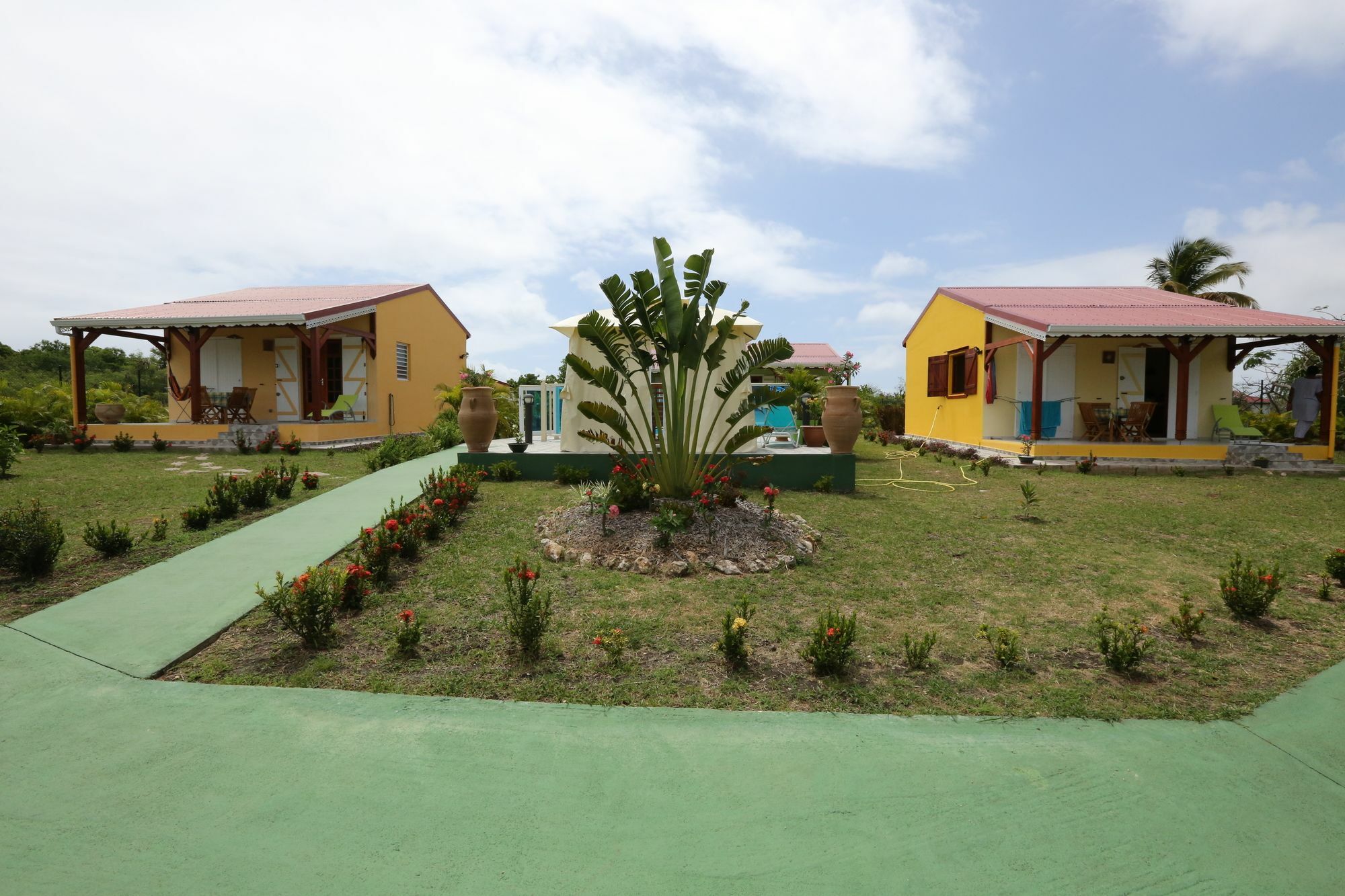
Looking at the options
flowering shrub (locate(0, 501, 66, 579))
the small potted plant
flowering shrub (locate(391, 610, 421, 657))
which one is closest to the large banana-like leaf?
flowering shrub (locate(391, 610, 421, 657))

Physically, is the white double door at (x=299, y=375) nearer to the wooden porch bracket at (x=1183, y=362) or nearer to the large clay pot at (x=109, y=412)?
the large clay pot at (x=109, y=412)

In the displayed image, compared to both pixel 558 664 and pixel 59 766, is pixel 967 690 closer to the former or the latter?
pixel 558 664

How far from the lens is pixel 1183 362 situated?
14461 mm

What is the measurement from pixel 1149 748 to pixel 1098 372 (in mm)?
15624

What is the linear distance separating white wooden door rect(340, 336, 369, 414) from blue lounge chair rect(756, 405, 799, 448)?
1097 cm

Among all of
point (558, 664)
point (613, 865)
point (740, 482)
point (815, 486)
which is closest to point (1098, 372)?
point (815, 486)

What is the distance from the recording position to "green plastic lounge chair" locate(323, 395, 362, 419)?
16.9 metres

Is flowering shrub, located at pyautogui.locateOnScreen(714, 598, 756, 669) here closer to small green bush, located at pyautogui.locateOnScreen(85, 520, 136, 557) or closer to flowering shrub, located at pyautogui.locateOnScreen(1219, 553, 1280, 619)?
flowering shrub, located at pyautogui.locateOnScreen(1219, 553, 1280, 619)

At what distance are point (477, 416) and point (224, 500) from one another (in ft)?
11.7

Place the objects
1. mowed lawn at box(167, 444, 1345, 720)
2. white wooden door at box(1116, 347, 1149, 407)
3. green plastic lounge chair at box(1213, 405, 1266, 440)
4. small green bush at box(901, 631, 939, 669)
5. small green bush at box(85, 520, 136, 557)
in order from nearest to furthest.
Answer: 1. mowed lawn at box(167, 444, 1345, 720)
2. small green bush at box(901, 631, 939, 669)
3. small green bush at box(85, 520, 136, 557)
4. green plastic lounge chair at box(1213, 405, 1266, 440)
5. white wooden door at box(1116, 347, 1149, 407)

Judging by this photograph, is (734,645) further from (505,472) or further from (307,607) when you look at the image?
(505,472)

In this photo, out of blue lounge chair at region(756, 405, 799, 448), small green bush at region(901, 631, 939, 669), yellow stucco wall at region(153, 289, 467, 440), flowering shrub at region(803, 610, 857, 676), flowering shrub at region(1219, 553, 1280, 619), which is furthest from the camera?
yellow stucco wall at region(153, 289, 467, 440)

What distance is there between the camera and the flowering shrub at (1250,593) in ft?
16.3

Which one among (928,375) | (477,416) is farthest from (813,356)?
(477,416)
